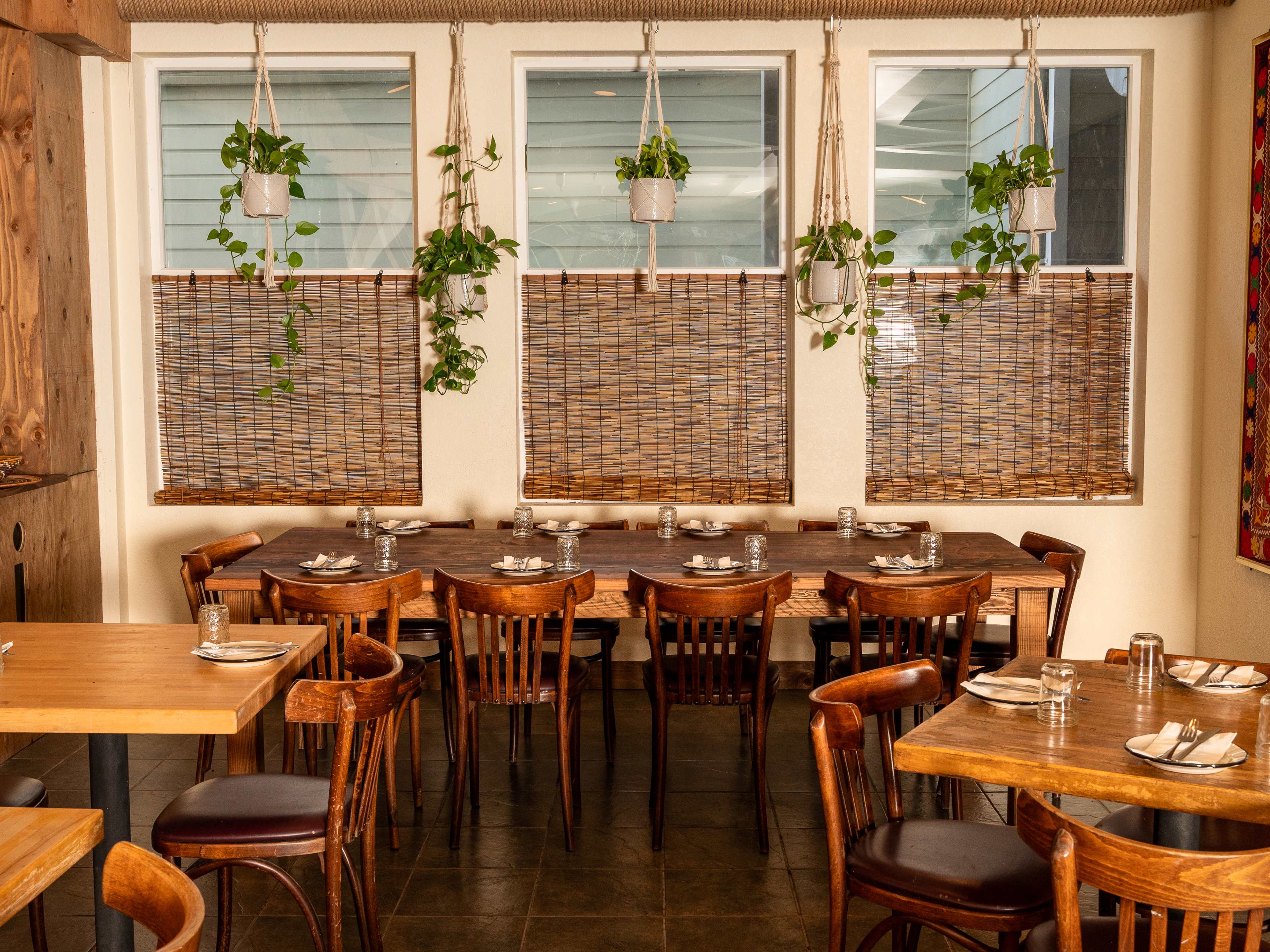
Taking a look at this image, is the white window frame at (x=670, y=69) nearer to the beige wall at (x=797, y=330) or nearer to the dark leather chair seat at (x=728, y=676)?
the beige wall at (x=797, y=330)

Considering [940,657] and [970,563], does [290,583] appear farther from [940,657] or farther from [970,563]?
[970,563]

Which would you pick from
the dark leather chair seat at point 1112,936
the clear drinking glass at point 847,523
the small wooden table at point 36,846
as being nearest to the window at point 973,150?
the clear drinking glass at point 847,523

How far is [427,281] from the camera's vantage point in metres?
5.25

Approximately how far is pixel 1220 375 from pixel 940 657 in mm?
2476

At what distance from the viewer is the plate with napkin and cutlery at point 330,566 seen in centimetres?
401

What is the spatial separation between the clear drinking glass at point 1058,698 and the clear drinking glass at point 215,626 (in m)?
1.92

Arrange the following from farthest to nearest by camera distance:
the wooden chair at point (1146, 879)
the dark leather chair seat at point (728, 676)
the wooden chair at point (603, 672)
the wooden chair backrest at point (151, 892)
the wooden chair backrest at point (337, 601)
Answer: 1. the wooden chair at point (603, 672)
2. the dark leather chair seat at point (728, 676)
3. the wooden chair backrest at point (337, 601)
4. the wooden chair at point (1146, 879)
5. the wooden chair backrest at point (151, 892)

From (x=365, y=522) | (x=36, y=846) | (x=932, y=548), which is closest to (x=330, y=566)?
(x=365, y=522)

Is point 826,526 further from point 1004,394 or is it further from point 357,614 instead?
point 357,614

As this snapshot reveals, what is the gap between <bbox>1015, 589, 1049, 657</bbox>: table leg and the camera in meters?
3.96

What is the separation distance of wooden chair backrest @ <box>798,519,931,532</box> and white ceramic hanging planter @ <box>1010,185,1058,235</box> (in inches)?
52.1

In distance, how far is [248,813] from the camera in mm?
2600

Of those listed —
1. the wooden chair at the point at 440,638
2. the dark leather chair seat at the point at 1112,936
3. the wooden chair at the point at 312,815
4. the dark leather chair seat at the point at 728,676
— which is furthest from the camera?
the wooden chair at the point at 440,638

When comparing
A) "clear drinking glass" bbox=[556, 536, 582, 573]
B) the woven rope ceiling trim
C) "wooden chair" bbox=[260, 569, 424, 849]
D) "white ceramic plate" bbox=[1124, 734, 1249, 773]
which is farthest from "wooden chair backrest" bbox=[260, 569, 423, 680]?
the woven rope ceiling trim
